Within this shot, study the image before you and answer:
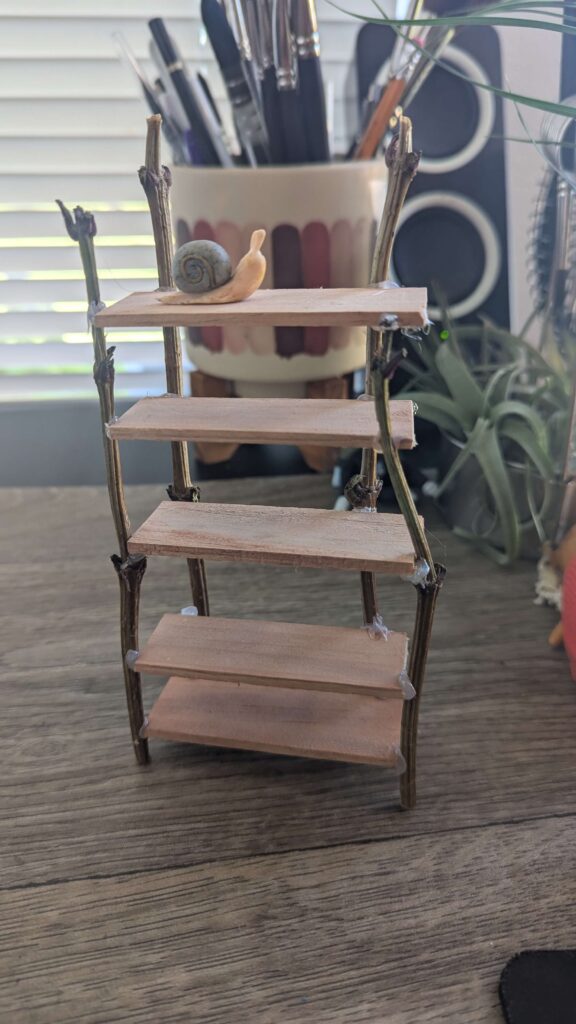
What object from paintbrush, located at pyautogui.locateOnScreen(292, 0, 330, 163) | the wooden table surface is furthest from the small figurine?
paintbrush, located at pyautogui.locateOnScreen(292, 0, 330, 163)

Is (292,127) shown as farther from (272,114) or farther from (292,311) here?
(292,311)

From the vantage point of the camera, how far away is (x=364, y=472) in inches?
16.3

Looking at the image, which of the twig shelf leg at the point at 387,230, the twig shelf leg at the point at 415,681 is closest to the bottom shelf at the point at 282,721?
the twig shelf leg at the point at 415,681

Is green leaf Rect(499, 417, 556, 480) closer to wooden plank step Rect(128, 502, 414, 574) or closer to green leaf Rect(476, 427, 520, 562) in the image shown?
green leaf Rect(476, 427, 520, 562)

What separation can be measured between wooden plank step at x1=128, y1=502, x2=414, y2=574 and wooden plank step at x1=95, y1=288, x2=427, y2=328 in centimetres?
10

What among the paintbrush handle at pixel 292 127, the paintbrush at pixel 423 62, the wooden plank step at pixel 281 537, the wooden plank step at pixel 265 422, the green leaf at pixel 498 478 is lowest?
the green leaf at pixel 498 478

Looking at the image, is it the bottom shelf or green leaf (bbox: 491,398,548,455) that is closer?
the bottom shelf

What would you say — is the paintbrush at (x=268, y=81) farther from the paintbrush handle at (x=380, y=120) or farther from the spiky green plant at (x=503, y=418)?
the spiky green plant at (x=503, y=418)

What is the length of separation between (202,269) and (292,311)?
0.06 meters

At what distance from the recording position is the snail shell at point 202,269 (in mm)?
334

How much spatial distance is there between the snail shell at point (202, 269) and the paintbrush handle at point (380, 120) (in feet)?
0.84

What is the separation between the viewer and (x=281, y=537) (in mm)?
352

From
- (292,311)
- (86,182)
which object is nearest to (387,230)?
(292,311)

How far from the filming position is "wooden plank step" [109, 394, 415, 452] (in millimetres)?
317
